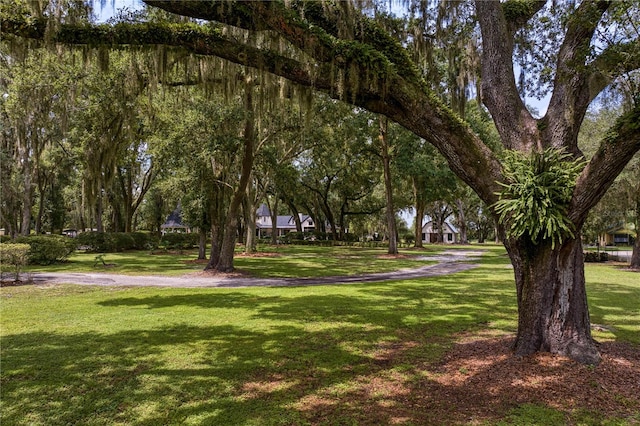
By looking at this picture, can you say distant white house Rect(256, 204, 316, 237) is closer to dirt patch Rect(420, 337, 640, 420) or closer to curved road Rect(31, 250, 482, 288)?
curved road Rect(31, 250, 482, 288)

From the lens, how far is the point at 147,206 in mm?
49125

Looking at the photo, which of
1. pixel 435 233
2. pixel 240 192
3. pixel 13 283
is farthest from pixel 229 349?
pixel 435 233

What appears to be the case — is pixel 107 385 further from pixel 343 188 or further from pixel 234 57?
pixel 343 188

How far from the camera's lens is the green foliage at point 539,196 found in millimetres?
4914

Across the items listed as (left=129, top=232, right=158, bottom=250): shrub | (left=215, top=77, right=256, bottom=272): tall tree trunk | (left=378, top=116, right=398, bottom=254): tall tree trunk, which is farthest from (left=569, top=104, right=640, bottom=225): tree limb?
(left=129, top=232, right=158, bottom=250): shrub

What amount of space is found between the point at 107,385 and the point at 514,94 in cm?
699

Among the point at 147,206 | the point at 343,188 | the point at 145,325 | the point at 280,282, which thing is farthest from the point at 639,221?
the point at 147,206

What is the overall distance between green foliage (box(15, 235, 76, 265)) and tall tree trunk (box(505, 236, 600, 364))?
869 inches

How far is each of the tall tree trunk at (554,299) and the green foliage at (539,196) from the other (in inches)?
11.3

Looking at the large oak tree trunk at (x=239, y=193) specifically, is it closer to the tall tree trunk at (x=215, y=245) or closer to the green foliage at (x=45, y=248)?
the tall tree trunk at (x=215, y=245)

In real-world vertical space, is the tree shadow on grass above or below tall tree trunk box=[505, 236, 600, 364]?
below

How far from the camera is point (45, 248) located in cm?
1964

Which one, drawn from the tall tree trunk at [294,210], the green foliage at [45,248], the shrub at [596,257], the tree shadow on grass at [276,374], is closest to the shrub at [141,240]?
the green foliage at [45,248]

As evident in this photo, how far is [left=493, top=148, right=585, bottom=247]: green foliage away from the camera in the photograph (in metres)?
4.91
